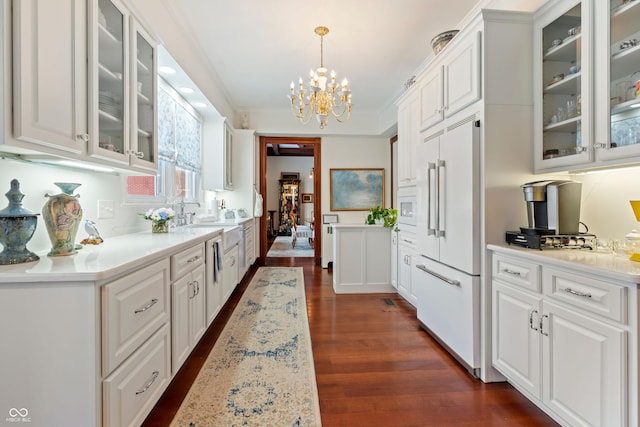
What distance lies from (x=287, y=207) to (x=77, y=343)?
10322mm

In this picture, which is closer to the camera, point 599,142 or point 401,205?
point 599,142

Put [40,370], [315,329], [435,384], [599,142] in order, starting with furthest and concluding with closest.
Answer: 1. [315,329]
2. [435,384]
3. [599,142]
4. [40,370]

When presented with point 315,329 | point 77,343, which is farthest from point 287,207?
point 77,343

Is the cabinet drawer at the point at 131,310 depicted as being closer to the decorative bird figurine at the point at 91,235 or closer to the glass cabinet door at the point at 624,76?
the decorative bird figurine at the point at 91,235

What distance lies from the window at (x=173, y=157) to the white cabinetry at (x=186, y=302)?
0.90m

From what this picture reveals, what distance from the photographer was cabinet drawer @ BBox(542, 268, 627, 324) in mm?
1244

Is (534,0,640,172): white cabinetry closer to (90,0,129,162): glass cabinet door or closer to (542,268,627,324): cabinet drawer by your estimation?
(542,268,627,324): cabinet drawer

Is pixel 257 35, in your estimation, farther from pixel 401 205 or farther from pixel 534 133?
pixel 534 133

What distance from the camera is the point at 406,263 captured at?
140 inches

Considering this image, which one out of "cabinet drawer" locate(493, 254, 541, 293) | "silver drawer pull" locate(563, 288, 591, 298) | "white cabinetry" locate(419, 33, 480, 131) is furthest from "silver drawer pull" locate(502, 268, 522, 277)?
"white cabinetry" locate(419, 33, 480, 131)

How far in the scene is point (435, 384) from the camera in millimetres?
2018

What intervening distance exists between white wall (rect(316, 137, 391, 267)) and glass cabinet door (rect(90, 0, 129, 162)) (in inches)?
178

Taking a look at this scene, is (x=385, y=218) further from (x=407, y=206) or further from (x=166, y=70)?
(x=166, y=70)

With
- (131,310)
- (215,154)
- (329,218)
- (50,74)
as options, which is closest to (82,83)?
(50,74)
